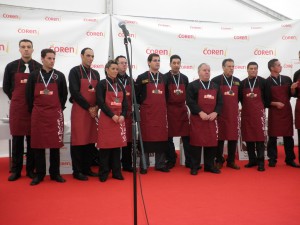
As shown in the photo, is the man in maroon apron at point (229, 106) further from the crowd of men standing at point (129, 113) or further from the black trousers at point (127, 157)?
the black trousers at point (127, 157)

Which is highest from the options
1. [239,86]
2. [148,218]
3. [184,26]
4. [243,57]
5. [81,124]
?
[184,26]

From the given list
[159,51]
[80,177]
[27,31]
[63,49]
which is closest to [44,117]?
[80,177]

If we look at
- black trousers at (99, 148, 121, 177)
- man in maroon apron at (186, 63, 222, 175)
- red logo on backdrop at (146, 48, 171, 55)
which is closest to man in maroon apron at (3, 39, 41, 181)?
black trousers at (99, 148, 121, 177)

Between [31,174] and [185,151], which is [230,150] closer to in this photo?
[185,151]

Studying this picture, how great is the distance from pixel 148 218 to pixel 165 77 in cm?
220

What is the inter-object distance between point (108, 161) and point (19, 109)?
1182 mm

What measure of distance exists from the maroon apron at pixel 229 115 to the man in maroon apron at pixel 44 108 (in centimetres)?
207

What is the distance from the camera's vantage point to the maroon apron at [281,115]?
178 inches

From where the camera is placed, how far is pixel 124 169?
14.4ft

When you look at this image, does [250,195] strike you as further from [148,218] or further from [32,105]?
[32,105]

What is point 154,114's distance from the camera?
425cm

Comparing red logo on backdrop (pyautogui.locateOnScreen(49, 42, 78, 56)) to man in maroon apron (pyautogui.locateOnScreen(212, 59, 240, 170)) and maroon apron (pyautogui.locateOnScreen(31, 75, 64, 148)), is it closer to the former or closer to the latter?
maroon apron (pyautogui.locateOnScreen(31, 75, 64, 148))

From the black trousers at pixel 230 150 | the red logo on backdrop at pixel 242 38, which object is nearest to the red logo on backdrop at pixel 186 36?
the red logo on backdrop at pixel 242 38

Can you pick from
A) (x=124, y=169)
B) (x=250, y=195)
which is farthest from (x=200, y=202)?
(x=124, y=169)
